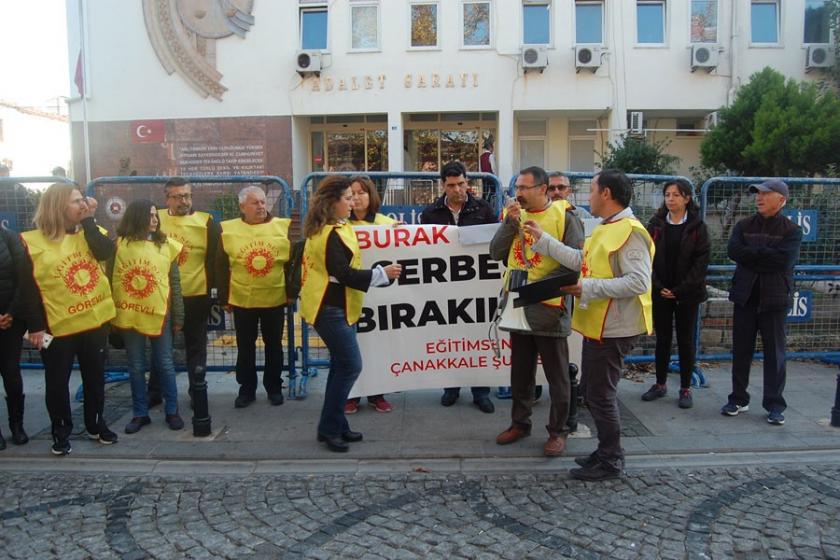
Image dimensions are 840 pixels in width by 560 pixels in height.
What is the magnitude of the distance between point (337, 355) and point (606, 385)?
1.81 metres

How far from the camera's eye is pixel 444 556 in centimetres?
333

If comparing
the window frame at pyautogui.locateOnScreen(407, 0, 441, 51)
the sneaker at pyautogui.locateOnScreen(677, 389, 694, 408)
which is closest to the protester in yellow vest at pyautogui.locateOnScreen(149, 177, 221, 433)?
the sneaker at pyautogui.locateOnScreen(677, 389, 694, 408)

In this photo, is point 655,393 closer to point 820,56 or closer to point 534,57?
point 534,57

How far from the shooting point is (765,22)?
19281mm

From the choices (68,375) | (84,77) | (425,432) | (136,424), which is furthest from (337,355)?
(84,77)

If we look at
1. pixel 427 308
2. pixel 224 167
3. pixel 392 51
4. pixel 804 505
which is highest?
pixel 392 51

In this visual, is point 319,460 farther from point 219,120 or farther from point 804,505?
point 219,120

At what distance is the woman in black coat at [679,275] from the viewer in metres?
5.46

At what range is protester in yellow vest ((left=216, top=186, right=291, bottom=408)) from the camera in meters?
5.43

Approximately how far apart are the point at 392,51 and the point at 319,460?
54.7 ft

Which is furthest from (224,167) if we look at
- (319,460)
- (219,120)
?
(319,460)

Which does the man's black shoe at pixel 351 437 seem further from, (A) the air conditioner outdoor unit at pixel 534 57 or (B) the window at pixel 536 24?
(B) the window at pixel 536 24

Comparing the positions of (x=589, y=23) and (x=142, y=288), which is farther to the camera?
(x=589, y=23)

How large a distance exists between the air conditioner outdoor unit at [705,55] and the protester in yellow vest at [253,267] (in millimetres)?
16790
